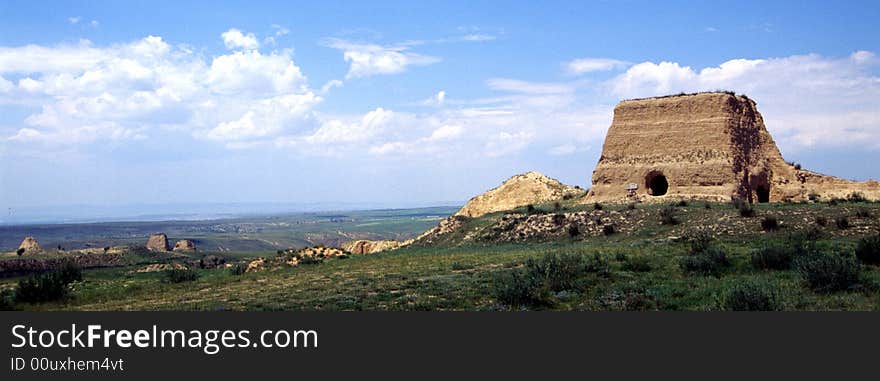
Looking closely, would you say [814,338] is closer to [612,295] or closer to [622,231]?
[612,295]

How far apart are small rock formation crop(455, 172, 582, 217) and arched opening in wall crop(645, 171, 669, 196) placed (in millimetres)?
7313

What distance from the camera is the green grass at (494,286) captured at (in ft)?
44.2

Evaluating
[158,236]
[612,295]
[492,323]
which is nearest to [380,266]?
[612,295]

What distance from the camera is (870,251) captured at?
56.6 feet

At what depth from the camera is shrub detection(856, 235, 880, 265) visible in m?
17.2

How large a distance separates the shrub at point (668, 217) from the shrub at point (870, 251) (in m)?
13.2

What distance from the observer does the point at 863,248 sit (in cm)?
1744

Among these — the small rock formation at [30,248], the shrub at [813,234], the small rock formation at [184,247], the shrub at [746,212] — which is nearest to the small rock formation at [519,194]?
the shrub at [746,212]

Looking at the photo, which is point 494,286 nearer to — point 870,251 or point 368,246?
point 870,251

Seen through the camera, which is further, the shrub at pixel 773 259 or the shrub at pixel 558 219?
the shrub at pixel 558 219

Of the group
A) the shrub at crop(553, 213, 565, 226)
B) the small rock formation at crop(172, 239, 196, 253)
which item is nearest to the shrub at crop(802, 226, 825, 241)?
the shrub at crop(553, 213, 565, 226)

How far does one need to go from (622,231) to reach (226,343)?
25164mm

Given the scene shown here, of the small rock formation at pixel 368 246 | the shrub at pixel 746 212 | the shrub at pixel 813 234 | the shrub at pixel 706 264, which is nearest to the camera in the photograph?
the shrub at pixel 706 264

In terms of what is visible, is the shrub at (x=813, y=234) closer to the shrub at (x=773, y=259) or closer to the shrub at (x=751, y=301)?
the shrub at (x=773, y=259)
